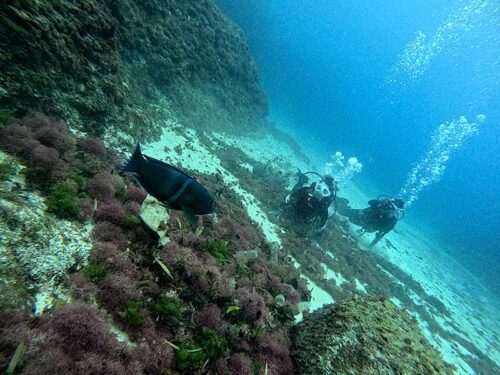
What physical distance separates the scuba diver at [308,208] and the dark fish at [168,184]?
9455 millimetres

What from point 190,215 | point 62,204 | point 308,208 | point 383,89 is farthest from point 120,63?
point 383,89

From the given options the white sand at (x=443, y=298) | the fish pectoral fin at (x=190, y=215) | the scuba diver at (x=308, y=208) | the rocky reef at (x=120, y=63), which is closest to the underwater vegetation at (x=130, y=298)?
the rocky reef at (x=120, y=63)

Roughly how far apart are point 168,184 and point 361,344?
3.50 m

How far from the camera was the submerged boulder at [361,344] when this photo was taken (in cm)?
353

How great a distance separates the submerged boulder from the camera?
3527 mm

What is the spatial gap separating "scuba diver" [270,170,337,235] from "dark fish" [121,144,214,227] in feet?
31.0

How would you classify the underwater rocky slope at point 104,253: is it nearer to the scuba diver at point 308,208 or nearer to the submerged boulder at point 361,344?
the submerged boulder at point 361,344

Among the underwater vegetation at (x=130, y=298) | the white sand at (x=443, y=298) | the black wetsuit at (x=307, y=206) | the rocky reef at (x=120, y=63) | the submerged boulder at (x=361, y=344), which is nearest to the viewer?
the underwater vegetation at (x=130, y=298)

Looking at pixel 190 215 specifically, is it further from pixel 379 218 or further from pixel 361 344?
pixel 379 218

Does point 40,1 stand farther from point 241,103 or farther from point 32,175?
point 241,103

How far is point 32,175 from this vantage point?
4.03 m

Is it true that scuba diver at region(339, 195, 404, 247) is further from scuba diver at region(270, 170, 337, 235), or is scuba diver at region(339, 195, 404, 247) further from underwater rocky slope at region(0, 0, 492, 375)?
underwater rocky slope at region(0, 0, 492, 375)

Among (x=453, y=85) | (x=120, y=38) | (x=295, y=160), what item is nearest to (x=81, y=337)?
(x=120, y=38)

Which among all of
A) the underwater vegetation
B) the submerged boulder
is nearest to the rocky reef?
the underwater vegetation
